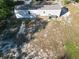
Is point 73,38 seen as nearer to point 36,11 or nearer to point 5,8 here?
point 36,11

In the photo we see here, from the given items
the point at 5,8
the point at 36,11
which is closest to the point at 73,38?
the point at 36,11

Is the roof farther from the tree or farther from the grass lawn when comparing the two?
the grass lawn

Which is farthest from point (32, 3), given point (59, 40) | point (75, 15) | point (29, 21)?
Result: point (59, 40)

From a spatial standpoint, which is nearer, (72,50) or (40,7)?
(72,50)

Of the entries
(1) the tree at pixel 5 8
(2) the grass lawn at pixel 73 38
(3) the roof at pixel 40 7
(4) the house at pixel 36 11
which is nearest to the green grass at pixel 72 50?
(2) the grass lawn at pixel 73 38

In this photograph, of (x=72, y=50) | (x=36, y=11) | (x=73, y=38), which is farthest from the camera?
(x=36, y=11)

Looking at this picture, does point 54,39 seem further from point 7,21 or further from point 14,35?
point 7,21

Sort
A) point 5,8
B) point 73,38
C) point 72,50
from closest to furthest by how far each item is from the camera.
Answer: point 72,50 → point 73,38 → point 5,8

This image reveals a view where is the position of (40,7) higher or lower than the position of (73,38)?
higher
